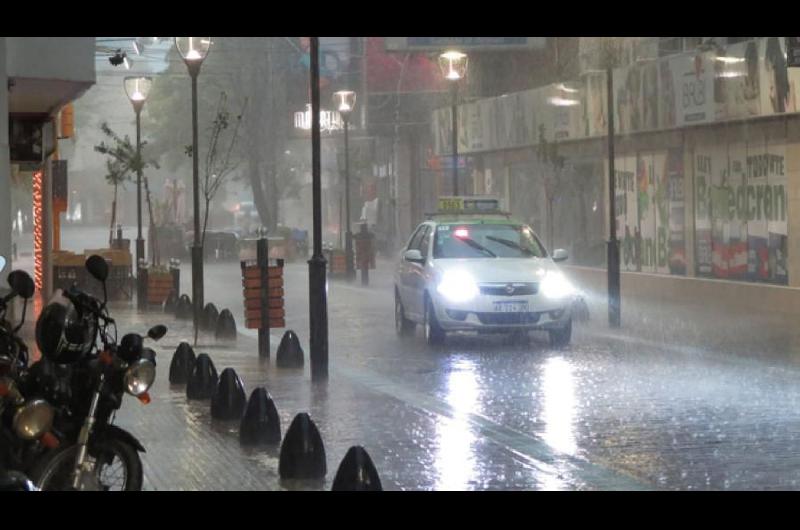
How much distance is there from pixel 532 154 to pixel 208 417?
27695 millimetres

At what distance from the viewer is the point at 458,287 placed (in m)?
20.0

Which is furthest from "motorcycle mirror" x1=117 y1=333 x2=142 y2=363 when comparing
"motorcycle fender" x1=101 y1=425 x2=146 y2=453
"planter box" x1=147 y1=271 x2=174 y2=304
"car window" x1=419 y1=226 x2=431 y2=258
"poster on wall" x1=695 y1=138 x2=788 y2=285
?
"planter box" x1=147 y1=271 x2=174 y2=304

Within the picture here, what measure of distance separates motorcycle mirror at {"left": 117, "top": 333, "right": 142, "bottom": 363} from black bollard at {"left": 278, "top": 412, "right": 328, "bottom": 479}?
2.09m

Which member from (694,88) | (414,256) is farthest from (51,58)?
(694,88)

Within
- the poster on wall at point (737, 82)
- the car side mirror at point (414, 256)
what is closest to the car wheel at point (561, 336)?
the car side mirror at point (414, 256)

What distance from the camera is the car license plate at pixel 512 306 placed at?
65.4 feet

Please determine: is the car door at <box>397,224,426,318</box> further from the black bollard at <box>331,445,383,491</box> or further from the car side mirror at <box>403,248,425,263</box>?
the black bollard at <box>331,445,383,491</box>

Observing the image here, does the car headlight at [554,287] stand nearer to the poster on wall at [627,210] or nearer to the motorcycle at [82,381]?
the motorcycle at [82,381]

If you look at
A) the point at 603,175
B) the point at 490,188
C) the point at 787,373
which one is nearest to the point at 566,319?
the point at 787,373

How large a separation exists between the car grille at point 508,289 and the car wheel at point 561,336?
69 cm

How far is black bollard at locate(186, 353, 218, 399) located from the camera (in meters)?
14.9

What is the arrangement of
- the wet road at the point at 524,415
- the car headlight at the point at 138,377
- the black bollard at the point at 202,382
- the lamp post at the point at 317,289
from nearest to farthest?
the car headlight at the point at 138,377, the wet road at the point at 524,415, the black bollard at the point at 202,382, the lamp post at the point at 317,289
